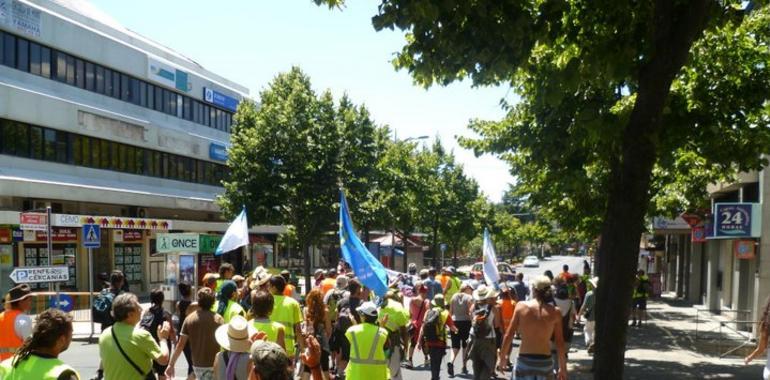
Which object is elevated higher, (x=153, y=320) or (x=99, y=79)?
(x=99, y=79)

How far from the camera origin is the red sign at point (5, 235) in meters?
26.3

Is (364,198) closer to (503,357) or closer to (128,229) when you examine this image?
(128,229)

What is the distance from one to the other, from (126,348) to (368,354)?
2.21 m

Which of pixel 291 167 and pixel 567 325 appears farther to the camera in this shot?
pixel 291 167

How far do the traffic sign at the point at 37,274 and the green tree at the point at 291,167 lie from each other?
13.2 m

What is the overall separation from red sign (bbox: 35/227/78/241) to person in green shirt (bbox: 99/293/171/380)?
2487cm

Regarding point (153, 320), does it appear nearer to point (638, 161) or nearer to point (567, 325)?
point (638, 161)

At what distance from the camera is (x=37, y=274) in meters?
16.5

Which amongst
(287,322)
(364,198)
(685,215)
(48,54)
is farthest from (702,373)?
(48,54)

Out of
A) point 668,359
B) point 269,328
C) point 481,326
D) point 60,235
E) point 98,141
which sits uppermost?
point 98,141

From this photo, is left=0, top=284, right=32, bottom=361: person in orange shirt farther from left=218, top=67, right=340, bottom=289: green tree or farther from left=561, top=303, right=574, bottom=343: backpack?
left=218, top=67, right=340, bottom=289: green tree

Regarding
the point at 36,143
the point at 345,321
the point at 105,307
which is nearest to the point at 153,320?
the point at 105,307

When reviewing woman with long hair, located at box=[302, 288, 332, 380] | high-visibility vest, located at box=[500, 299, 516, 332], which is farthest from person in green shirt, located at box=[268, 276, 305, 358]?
high-visibility vest, located at box=[500, 299, 516, 332]

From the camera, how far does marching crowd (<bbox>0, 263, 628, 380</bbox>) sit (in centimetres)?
447
